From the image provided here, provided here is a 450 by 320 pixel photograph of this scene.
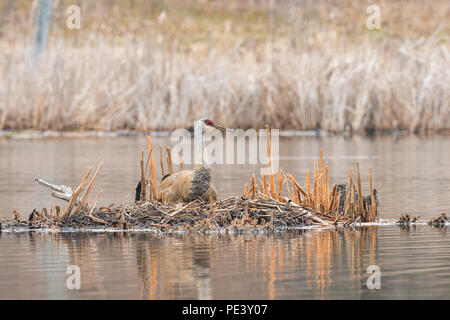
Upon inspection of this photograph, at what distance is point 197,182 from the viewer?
10930 millimetres

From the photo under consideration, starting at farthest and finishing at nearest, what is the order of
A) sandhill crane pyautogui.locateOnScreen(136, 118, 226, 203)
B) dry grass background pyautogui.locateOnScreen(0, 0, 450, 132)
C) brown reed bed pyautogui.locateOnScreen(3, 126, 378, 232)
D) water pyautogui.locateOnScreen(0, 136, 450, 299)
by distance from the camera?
dry grass background pyautogui.locateOnScreen(0, 0, 450, 132) < sandhill crane pyautogui.locateOnScreen(136, 118, 226, 203) < brown reed bed pyautogui.locateOnScreen(3, 126, 378, 232) < water pyautogui.locateOnScreen(0, 136, 450, 299)

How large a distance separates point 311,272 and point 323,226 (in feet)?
8.93

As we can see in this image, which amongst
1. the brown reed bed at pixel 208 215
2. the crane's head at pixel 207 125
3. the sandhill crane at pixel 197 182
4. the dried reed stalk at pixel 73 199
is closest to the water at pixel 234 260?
the brown reed bed at pixel 208 215

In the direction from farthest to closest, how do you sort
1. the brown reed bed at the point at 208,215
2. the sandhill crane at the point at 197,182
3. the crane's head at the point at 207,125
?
1. the crane's head at the point at 207,125
2. the sandhill crane at the point at 197,182
3. the brown reed bed at the point at 208,215

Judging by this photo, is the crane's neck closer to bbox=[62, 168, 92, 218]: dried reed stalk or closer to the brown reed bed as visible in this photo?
the brown reed bed

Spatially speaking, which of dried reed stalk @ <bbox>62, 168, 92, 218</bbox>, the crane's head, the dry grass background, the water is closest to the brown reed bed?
dried reed stalk @ <bbox>62, 168, 92, 218</bbox>

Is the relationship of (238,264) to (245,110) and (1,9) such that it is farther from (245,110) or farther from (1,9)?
(1,9)

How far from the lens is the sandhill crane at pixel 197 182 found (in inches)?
430

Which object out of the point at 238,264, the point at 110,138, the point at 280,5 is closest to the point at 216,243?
the point at 238,264

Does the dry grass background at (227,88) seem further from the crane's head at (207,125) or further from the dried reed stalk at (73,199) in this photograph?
the dried reed stalk at (73,199)

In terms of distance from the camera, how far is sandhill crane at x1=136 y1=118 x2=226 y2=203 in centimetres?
1092

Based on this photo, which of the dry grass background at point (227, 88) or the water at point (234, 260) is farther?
the dry grass background at point (227, 88)

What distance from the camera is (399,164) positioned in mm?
18984

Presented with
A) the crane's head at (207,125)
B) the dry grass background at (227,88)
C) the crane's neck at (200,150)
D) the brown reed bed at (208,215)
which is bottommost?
the brown reed bed at (208,215)
